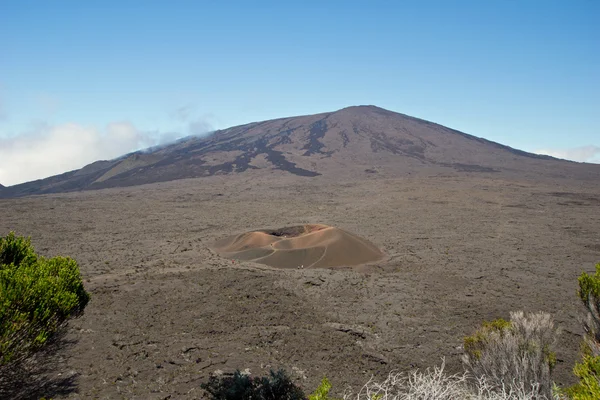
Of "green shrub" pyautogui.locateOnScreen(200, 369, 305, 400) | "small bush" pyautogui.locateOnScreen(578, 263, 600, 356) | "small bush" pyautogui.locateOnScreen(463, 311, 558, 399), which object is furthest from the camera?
"small bush" pyautogui.locateOnScreen(578, 263, 600, 356)

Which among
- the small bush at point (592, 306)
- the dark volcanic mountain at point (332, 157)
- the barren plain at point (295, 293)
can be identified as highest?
the dark volcanic mountain at point (332, 157)

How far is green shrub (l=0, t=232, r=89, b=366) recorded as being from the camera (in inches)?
160

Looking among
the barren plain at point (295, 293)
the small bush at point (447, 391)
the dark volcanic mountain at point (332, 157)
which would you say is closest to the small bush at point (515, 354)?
the small bush at point (447, 391)

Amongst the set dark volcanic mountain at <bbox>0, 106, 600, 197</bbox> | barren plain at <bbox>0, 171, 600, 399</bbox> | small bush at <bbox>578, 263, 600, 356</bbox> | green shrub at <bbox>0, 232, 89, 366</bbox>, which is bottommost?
barren plain at <bbox>0, 171, 600, 399</bbox>

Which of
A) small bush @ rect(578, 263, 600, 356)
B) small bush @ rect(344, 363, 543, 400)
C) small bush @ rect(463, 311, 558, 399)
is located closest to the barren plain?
small bush @ rect(578, 263, 600, 356)

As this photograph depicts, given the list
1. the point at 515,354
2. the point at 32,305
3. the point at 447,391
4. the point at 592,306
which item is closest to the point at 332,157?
the point at 592,306

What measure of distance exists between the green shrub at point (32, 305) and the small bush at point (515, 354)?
5.33 metres

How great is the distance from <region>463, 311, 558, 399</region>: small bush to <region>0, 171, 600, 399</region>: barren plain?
3.68ft

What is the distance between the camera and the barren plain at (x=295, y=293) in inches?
261

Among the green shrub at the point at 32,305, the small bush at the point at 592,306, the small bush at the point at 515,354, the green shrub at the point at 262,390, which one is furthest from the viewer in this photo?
the small bush at the point at 592,306

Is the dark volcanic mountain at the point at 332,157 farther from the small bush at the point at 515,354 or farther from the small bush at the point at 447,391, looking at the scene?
the small bush at the point at 447,391

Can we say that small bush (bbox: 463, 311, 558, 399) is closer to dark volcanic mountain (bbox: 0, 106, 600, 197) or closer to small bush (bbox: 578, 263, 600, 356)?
small bush (bbox: 578, 263, 600, 356)

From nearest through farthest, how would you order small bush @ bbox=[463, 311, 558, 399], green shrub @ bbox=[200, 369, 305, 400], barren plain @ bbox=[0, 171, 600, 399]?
green shrub @ bbox=[200, 369, 305, 400]
small bush @ bbox=[463, 311, 558, 399]
barren plain @ bbox=[0, 171, 600, 399]

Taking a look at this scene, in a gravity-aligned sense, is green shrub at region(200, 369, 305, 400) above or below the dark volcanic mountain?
below
